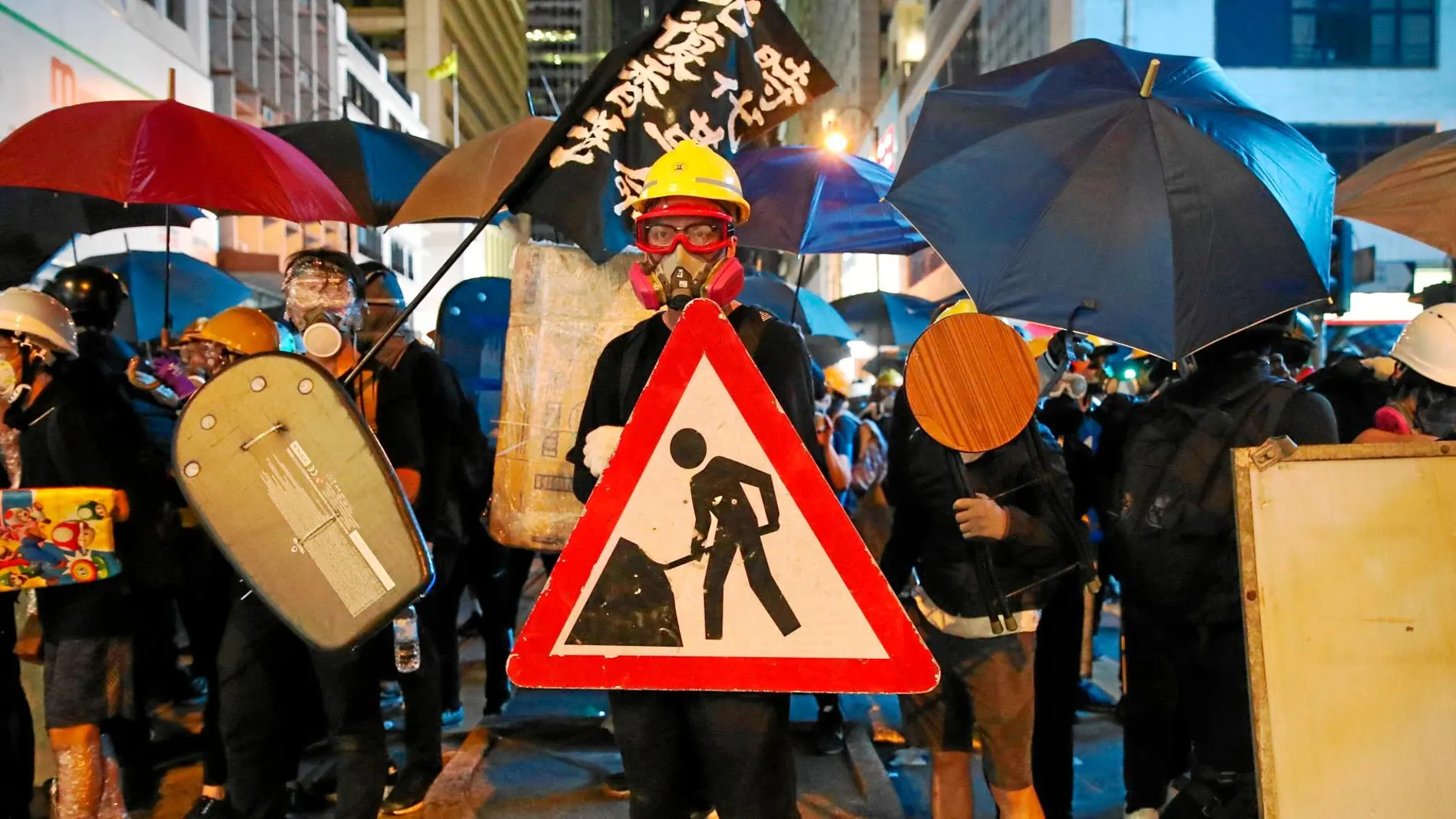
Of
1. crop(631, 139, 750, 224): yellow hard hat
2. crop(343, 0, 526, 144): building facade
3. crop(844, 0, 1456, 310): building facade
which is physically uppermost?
crop(343, 0, 526, 144): building facade

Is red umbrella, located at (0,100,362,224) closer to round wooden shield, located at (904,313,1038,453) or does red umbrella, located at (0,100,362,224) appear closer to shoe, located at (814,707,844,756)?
round wooden shield, located at (904,313,1038,453)

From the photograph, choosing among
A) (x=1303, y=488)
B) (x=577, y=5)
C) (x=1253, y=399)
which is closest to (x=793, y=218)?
(x=1253, y=399)

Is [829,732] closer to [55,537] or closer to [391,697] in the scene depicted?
[391,697]

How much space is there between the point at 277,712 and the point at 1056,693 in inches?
112

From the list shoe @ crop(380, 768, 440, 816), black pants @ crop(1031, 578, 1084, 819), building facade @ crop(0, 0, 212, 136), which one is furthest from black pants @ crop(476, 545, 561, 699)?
building facade @ crop(0, 0, 212, 136)

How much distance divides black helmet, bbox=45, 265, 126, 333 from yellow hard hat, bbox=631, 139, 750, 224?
3.55 metres

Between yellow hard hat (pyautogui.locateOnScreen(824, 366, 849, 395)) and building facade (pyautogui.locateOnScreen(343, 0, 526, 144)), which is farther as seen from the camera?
building facade (pyautogui.locateOnScreen(343, 0, 526, 144))

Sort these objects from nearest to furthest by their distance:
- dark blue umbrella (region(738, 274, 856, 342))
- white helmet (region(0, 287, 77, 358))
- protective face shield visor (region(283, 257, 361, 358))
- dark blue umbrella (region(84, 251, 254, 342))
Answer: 1. protective face shield visor (region(283, 257, 361, 358))
2. white helmet (region(0, 287, 77, 358))
3. dark blue umbrella (region(84, 251, 254, 342))
4. dark blue umbrella (region(738, 274, 856, 342))

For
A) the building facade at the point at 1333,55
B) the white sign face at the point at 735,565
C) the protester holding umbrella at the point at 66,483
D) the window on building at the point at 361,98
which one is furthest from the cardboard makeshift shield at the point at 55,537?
the window on building at the point at 361,98

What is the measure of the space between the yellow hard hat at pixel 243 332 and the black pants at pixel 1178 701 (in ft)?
11.1

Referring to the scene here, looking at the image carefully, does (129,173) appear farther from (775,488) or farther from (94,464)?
(775,488)

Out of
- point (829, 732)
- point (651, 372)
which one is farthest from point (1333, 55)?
point (651, 372)

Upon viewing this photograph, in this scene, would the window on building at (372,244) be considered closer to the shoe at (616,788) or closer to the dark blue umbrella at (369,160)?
the dark blue umbrella at (369,160)

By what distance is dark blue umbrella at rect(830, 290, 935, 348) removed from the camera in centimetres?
1140
